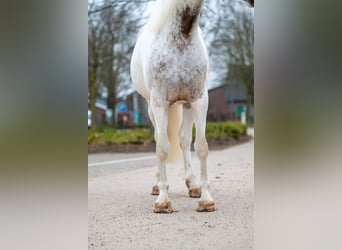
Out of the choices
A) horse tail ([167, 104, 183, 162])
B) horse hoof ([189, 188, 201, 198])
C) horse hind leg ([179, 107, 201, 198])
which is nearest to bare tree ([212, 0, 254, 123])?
horse tail ([167, 104, 183, 162])

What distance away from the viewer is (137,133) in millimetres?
6117

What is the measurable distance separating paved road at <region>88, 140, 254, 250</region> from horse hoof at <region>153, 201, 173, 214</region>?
0.03 meters

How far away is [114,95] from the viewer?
569cm

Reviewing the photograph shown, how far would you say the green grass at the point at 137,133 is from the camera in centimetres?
587

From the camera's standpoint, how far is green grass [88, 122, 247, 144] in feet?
19.3

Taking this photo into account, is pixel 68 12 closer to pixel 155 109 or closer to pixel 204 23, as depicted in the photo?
pixel 155 109

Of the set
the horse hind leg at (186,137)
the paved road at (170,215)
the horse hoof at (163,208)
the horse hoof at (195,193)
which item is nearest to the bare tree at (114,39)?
the horse hind leg at (186,137)

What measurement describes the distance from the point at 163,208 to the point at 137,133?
4.26 metres

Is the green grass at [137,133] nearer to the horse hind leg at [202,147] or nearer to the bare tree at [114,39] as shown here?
the bare tree at [114,39]

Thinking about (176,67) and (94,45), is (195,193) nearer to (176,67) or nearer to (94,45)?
(176,67)

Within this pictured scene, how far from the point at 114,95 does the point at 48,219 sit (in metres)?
5.05

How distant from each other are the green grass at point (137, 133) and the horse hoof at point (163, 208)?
153 inches

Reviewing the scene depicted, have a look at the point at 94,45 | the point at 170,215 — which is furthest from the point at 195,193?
the point at 94,45

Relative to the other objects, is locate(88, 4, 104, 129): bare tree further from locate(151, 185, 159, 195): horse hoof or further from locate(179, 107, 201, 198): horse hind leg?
locate(151, 185, 159, 195): horse hoof
